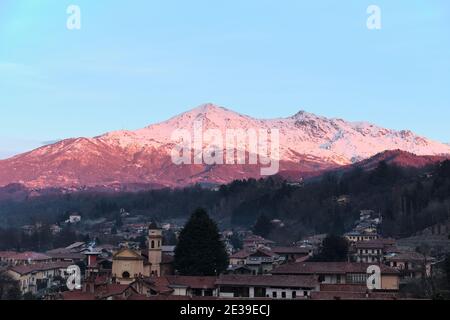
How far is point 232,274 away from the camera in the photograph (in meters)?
25.8

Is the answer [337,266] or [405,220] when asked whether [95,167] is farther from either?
[337,266]

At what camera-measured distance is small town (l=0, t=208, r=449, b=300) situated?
21766 mm

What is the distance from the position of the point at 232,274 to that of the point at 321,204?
122 feet

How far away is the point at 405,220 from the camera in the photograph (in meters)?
47.2

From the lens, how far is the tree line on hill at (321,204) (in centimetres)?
4925

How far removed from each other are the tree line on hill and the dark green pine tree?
19300 millimetres
